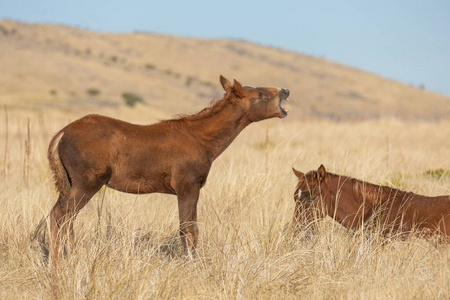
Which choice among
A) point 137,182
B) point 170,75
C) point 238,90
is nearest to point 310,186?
point 238,90

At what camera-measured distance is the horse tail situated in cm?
573

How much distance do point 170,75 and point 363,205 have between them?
7519 cm

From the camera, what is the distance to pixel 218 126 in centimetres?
627

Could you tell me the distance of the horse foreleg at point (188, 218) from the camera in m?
5.87

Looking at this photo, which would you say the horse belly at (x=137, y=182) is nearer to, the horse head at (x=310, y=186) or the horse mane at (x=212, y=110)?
the horse mane at (x=212, y=110)

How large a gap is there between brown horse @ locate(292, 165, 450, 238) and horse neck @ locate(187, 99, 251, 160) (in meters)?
1.03

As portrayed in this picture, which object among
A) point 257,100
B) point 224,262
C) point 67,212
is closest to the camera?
point 224,262

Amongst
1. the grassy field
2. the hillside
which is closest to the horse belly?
the grassy field

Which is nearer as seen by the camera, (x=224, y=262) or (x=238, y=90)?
(x=224, y=262)

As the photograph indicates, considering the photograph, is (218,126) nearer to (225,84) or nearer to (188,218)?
(225,84)

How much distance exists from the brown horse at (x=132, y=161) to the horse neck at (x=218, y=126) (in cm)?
1

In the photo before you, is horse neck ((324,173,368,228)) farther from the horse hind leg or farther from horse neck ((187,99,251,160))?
the horse hind leg

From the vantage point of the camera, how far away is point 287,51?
126 meters

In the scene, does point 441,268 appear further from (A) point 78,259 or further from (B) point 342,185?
(A) point 78,259
